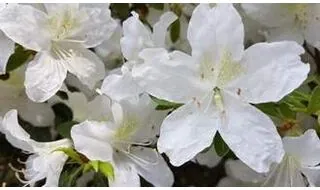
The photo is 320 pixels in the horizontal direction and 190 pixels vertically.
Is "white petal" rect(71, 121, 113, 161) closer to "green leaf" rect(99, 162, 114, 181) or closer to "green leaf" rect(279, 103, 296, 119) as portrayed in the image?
"green leaf" rect(99, 162, 114, 181)

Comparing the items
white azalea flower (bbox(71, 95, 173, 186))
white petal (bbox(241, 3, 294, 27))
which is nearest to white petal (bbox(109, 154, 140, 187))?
white azalea flower (bbox(71, 95, 173, 186))

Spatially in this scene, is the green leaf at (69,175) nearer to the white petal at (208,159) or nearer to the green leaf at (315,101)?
the white petal at (208,159)

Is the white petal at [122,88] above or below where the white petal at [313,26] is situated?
below

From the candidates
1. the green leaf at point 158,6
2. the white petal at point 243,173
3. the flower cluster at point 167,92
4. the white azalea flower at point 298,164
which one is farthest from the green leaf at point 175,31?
the white azalea flower at point 298,164

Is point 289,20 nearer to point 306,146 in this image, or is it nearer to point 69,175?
point 306,146

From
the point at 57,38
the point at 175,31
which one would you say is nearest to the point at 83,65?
the point at 57,38
